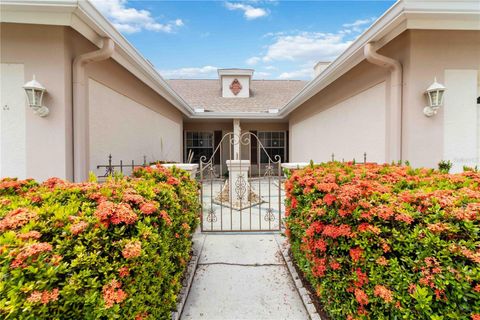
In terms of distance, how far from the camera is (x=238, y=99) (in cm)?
1366

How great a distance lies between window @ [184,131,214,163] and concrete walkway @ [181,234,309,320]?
10087mm

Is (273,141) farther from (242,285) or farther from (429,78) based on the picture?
(242,285)

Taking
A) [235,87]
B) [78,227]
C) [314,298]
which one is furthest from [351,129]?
[235,87]

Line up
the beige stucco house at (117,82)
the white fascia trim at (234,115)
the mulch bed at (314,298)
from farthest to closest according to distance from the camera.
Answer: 1. the white fascia trim at (234,115)
2. the beige stucco house at (117,82)
3. the mulch bed at (314,298)

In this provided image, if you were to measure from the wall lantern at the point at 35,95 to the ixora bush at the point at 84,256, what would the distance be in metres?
1.76

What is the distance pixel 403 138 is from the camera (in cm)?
397

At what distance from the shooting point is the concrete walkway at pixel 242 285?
2.46 metres

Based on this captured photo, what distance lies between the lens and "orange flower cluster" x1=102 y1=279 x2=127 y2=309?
128 centimetres

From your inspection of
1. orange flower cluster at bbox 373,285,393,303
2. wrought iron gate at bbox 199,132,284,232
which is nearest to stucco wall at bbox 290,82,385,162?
wrought iron gate at bbox 199,132,284,232

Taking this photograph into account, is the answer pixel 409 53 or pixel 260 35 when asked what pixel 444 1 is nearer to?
pixel 409 53

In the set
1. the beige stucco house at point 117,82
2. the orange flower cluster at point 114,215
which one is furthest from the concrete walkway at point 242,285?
the beige stucco house at point 117,82

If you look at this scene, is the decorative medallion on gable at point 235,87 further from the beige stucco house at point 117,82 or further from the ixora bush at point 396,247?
the ixora bush at point 396,247

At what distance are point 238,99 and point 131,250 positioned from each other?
1299cm

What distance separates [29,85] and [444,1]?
6.29 m
